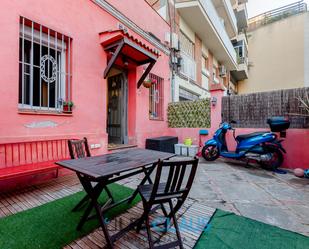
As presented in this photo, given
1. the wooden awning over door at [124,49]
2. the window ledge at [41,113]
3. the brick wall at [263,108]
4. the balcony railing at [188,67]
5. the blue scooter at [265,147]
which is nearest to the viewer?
the window ledge at [41,113]

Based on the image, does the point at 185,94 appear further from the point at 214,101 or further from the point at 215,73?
the point at 215,73

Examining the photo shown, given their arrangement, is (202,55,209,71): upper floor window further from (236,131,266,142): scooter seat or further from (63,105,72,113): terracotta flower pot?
(63,105,72,113): terracotta flower pot

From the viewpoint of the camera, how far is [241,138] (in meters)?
4.87

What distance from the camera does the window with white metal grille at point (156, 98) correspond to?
6.72 meters

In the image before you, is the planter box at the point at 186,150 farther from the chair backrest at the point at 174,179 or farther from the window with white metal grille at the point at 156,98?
the chair backrest at the point at 174,179

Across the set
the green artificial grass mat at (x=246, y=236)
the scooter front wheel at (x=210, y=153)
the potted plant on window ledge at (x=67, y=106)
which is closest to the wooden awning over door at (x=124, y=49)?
the potted plant on window ledge at (x=67, y=106)

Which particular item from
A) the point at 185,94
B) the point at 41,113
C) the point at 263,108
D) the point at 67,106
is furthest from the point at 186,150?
the point at 41,113

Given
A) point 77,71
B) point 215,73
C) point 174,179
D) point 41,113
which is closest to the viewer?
point 174,179

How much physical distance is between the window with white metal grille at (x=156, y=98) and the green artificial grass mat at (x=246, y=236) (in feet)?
15.9

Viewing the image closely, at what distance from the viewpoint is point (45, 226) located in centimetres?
202

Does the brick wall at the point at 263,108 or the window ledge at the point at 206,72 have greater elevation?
the window ledge at the point at 206,72

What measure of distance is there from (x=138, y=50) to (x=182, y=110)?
10.1 feet

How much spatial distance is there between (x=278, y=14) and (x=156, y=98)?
1569 cm

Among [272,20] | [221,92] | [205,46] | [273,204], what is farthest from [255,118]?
[272,20]
